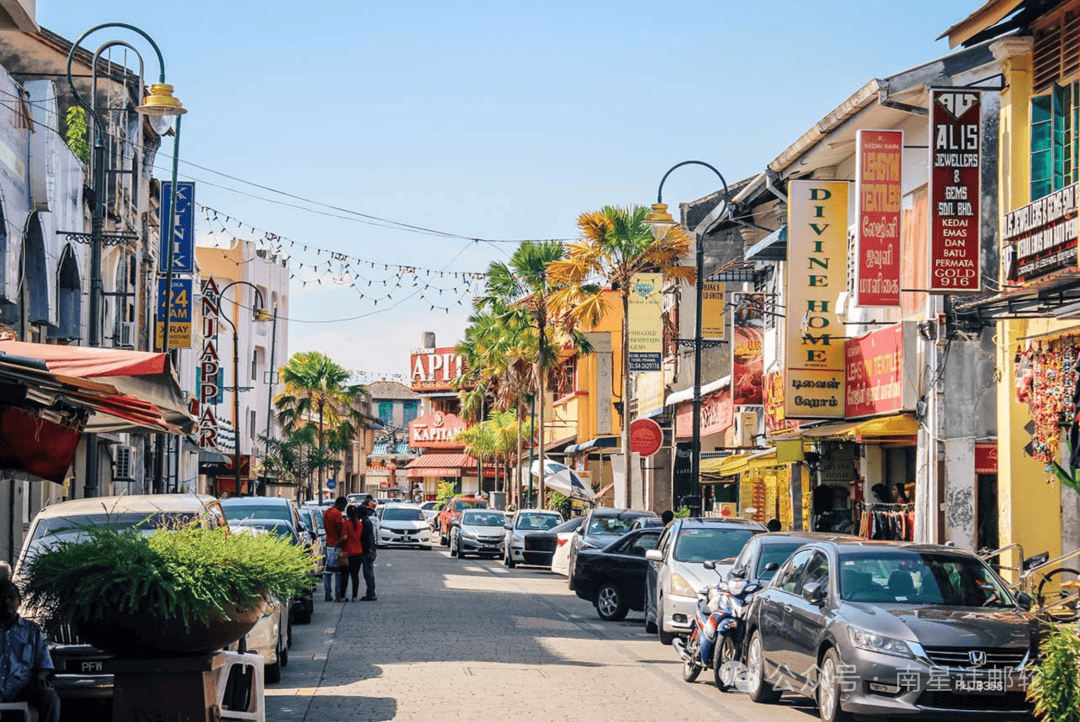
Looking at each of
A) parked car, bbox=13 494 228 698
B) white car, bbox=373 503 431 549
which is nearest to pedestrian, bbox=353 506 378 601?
parked car, bbox=13 494 228 698

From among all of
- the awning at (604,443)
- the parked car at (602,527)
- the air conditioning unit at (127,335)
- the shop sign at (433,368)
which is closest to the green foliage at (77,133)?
the air conditioning unit at (127,335)

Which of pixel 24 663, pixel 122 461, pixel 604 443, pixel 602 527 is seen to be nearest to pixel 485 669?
pixel 24 663

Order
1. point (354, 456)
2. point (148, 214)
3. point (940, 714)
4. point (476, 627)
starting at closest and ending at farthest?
1. point (940, 714)
2. point (476, 627)
3. point (148, 214)
4. point (354, 456)

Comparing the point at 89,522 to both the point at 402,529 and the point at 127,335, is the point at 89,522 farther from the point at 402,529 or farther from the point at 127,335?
the point at 402,529

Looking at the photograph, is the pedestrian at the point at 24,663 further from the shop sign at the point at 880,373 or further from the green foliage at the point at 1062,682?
the shop sign at the point at 880,373

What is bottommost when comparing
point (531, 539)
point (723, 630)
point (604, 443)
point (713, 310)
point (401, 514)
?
point (531, 539)

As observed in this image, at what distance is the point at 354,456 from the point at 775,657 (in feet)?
355

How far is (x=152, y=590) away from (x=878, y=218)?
16.6 m

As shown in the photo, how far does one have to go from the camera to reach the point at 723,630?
15273 millimetres

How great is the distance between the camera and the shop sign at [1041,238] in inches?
706

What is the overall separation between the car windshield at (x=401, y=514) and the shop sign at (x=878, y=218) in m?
30.8

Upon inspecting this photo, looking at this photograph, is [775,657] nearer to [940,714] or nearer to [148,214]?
[940,714]

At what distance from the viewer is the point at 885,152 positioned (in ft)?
76.1

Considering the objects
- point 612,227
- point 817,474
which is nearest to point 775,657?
point 817,474
